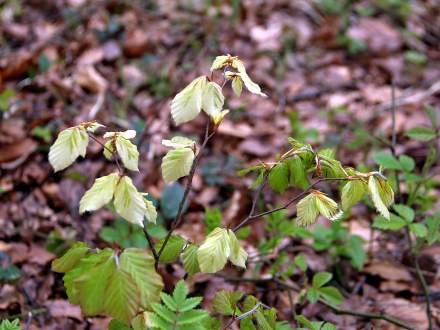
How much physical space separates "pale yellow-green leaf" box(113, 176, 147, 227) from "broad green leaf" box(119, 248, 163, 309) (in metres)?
0.08

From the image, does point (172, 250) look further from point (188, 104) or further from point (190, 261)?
point (188, 104)

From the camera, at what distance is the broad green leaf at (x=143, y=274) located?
100 cm

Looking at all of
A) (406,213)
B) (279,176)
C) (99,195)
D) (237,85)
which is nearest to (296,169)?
(279,176)

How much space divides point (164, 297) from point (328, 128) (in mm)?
2184

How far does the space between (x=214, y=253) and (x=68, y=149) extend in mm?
370

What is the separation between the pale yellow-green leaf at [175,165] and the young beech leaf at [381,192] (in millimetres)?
391

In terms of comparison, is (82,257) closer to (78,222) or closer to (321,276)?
(321,276)

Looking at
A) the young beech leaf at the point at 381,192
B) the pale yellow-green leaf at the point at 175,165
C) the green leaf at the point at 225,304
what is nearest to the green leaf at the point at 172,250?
the green leaf at the point at 225,304

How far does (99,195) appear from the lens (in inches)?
38.1

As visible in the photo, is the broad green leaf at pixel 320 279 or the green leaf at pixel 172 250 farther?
the broad green leaf at pixel 320 279

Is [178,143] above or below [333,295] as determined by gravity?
above

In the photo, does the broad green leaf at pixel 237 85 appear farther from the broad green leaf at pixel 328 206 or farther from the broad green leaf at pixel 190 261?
the broad green leaf at pixel 190 261

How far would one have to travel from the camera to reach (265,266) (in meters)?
2.08

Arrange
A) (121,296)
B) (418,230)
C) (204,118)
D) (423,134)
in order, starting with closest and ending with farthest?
(121,296)
(418,230)
(423,134)
(204,118)
